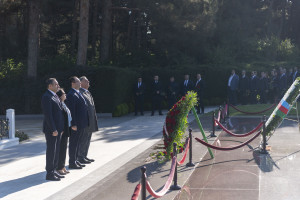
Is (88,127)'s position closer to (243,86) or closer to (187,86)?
(187,86)

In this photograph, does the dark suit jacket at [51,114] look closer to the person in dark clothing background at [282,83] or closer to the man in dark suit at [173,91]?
the man in dark suit at [173,91]

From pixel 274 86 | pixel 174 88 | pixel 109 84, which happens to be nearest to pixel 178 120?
pixel 174 88

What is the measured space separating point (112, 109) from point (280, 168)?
1261 centimetres

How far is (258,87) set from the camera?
24.2m

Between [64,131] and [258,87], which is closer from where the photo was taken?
[64,131]

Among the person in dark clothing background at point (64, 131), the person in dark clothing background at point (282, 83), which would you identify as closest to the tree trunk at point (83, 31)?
the person in dark clothing background at point (282, 83)

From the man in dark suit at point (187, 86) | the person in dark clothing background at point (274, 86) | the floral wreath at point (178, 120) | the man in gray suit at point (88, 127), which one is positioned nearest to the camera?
the man in gray suit at point (88, 127)

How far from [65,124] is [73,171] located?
119 cm

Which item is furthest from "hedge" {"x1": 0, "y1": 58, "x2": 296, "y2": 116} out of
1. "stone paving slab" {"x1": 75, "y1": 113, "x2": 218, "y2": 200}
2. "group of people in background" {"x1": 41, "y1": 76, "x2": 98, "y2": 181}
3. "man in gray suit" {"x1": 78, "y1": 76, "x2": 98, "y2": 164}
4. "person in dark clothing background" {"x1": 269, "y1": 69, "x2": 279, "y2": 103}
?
"group of people in background" {"x1": 41, "y1": 76, "x2": 98, "y2": 181}

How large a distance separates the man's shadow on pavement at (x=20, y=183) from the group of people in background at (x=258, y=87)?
52.5 ft

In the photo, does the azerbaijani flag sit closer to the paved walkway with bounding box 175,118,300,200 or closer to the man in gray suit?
the paved walkway with bounding box 175,118,300,200

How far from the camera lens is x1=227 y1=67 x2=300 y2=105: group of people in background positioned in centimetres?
2350

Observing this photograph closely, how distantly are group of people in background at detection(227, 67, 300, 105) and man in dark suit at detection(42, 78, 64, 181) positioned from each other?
1589 cm

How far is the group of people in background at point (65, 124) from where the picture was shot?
27.6 ft
